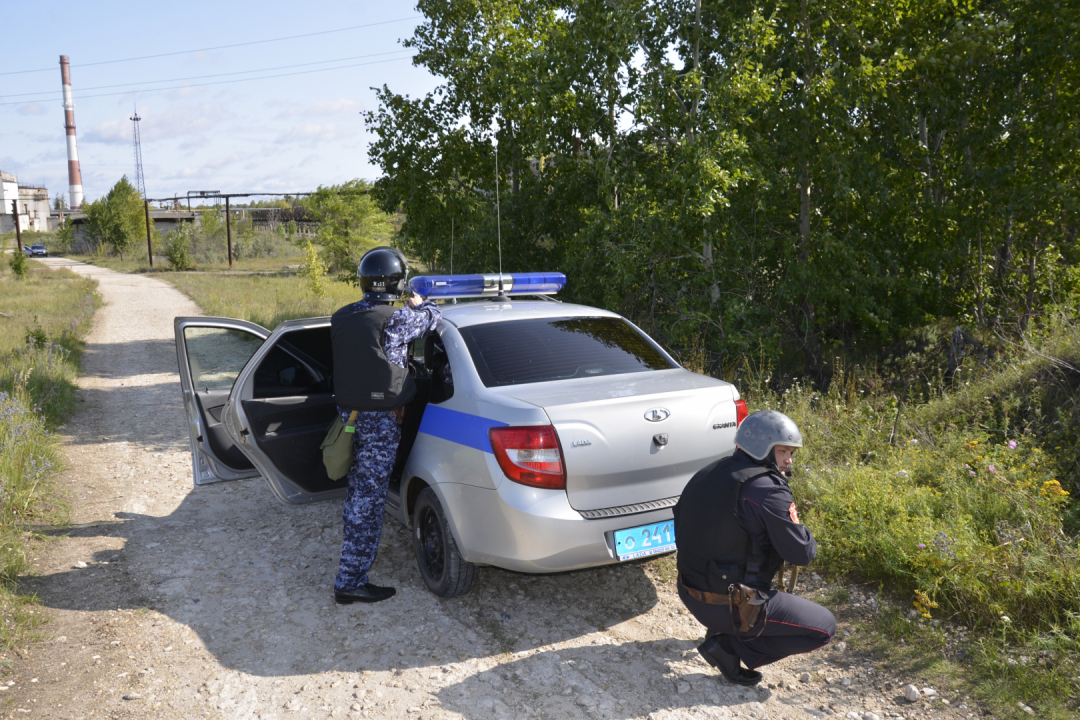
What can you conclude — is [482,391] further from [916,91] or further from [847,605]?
[916,91]

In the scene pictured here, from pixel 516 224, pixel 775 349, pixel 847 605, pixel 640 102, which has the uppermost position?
pixel 640 102

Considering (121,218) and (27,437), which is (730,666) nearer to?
(27,437)

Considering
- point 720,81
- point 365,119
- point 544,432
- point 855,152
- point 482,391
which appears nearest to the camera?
point 544,432

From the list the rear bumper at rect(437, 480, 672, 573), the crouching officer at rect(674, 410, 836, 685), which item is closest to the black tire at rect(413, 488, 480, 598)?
the rear bumper at rect(437, 480, 672, 573)

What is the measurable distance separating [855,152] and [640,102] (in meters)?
2.68

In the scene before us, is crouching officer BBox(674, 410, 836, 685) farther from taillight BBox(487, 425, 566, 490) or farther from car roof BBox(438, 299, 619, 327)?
car roof BBox(438, 299, 619, 327)

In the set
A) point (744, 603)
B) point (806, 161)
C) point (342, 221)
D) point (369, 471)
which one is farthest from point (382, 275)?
point (342, 221)

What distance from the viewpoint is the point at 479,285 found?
5.05 metres

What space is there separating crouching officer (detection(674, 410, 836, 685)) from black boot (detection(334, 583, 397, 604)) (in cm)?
184

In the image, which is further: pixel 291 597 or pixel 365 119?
pixel 365 119

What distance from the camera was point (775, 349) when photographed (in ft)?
29.2

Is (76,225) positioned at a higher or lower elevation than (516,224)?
higher

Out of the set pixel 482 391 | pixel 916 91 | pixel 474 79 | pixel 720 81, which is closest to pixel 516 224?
pixel 474 79

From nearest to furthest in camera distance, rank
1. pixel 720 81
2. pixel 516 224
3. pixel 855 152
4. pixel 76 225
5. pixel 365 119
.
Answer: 1. pixel 720 81
2. pixel 855 152
3. pixel 516 224
4. pixel 365 119
5. pixel 76 225
